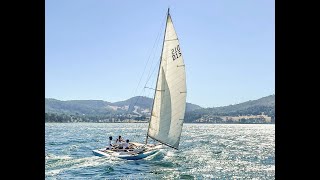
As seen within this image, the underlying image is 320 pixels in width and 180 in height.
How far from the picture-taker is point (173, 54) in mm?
33594

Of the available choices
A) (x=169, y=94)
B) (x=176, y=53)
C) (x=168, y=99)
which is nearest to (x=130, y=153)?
(x=168, y=99)

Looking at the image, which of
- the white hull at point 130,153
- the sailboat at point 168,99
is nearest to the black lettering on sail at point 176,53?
the sailboat at point 168,99

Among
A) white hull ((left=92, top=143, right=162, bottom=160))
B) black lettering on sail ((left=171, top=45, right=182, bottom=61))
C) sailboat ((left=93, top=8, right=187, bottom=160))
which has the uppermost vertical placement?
black lettering on sail ((left=171, top=45, right=182, bottom=61))

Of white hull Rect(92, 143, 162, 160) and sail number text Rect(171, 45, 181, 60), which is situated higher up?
sail number text Rect(171, 45, 181, 60)

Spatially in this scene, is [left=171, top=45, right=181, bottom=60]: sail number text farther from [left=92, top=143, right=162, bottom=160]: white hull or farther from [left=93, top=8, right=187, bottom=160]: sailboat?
[left=92, top=143, right=162, bottom=160]: white hull

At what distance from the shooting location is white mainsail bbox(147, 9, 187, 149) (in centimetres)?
3356

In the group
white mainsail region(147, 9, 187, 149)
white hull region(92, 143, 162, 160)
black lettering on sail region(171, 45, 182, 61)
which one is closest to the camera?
black lettering on sail region(171, 45, 182, 61)

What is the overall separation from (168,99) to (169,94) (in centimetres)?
48

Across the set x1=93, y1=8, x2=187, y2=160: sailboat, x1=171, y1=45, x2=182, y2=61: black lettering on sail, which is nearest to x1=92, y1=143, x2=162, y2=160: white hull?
x1=93, y1=8, x2=187, y2=160: sailboat

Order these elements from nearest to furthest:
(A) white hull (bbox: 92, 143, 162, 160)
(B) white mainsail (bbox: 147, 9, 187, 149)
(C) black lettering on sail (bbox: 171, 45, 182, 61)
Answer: (C) black lettering on sail (bbox: 171, 45, 182, 61)
(B) white mainsail (bbox: 147, 9, 187, 149)
(A) white hull (bbox: 92, 143, 162, 160)

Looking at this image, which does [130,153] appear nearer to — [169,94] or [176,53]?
[169,94]
